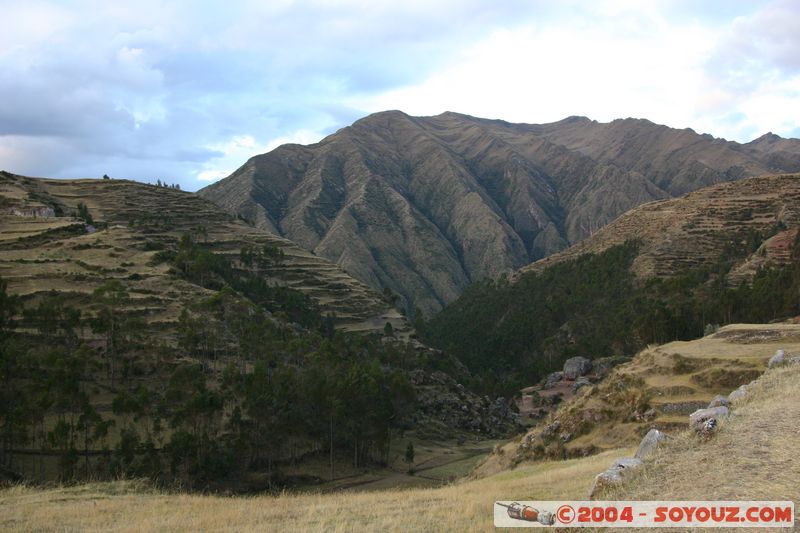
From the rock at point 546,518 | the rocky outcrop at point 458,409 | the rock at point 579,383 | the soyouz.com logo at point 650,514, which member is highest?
the soyouz.com logo at point 650,514

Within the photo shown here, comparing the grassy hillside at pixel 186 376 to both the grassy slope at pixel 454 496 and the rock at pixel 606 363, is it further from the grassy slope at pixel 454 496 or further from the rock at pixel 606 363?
the grassy slope at pixel 454 496

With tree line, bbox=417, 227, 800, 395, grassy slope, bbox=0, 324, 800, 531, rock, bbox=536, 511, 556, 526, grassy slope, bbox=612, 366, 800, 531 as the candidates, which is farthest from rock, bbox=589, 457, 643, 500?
tree line, bbox=417, 227, 800, 395

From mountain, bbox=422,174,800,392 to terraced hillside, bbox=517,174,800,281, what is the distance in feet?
0.87

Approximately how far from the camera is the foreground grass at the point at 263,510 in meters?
13.5

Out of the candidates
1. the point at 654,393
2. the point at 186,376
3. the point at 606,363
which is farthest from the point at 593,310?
the point at 654,393

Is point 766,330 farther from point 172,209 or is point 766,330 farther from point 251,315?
point 172,209

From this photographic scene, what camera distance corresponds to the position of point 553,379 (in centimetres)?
9981

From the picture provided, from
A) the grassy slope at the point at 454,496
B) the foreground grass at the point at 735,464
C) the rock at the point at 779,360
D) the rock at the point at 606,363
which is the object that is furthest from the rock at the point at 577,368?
the foreground grass at the point at 735,464

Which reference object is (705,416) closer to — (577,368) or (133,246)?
(577,368)

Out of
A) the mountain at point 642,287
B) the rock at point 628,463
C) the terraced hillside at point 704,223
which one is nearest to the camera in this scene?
the rock at point 628,463

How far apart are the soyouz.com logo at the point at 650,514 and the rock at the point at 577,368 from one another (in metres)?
89.2

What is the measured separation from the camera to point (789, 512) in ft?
31.0

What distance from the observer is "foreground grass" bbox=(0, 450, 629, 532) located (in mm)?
13461

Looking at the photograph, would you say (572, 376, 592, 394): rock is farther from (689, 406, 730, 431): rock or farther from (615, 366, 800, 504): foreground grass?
(615, 366, 800, 504): foreground grass
